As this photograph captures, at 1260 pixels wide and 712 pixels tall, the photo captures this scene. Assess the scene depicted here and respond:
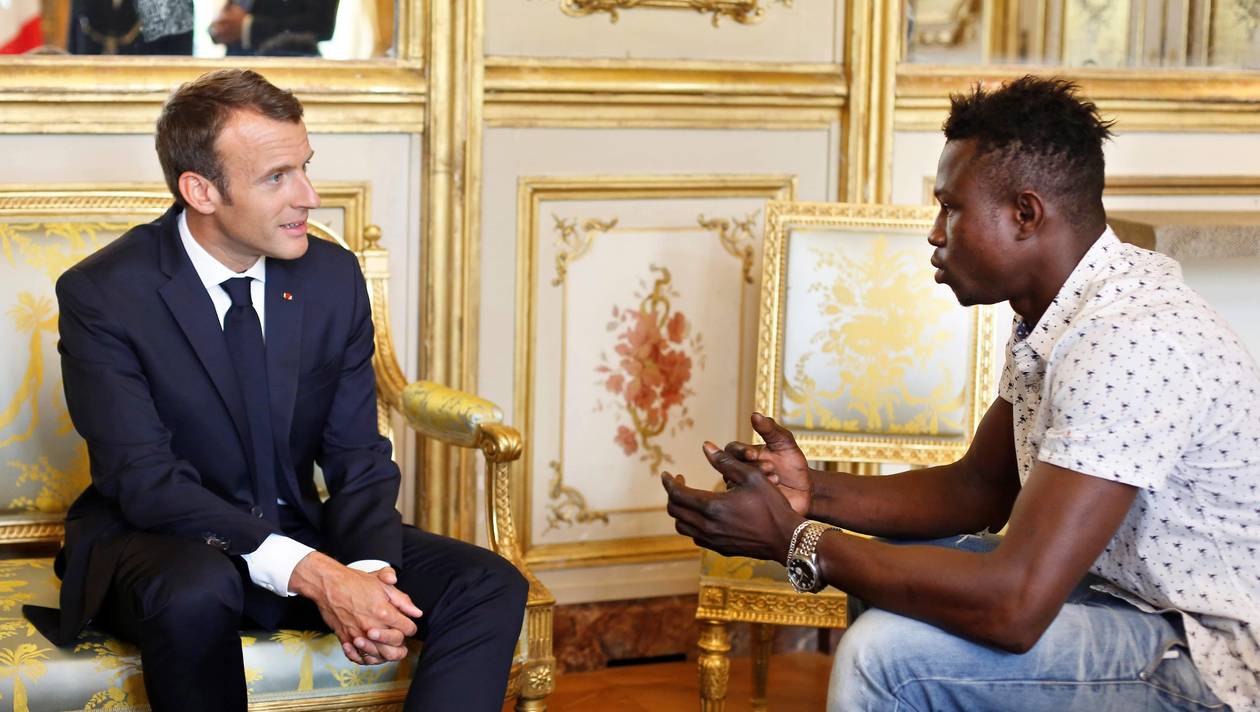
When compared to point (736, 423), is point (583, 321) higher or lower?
higher

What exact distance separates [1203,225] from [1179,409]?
63.8 inches

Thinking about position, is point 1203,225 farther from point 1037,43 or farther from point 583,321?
point 583,321

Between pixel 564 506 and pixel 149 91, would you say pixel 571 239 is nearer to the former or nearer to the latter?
pixel 564 506

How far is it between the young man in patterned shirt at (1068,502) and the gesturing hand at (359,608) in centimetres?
44

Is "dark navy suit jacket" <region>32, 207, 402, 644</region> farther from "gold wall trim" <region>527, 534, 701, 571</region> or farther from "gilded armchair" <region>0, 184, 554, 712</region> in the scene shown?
"gold wall trim" <region>527, 534, 701, 571</region>

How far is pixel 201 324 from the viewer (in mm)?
2355

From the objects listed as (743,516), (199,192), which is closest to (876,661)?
(743,516)

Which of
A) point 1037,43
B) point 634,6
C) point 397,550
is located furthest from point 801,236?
point 397,550

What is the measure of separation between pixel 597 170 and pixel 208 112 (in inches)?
48.6

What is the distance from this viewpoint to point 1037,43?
378 centimetres

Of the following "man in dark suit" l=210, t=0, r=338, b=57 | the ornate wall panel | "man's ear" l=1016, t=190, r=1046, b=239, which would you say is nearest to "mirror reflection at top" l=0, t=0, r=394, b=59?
"man in dark suit" l=210, t=0, r=338, b=57

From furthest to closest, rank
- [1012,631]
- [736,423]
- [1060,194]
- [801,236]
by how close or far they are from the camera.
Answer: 1. [736,423]
2. [801,236]
3. [1060,194]
4. [1012,631]

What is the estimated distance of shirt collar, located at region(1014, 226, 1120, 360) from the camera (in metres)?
1.93

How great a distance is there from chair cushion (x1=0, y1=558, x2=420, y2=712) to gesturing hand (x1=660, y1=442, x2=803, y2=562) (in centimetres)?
55
